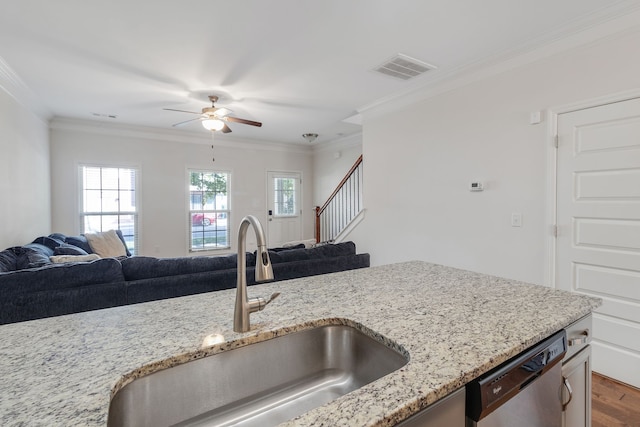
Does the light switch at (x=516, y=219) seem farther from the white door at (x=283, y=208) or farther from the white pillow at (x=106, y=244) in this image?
the white pillow at (x=106, y=244)

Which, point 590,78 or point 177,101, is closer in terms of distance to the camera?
point 590,78

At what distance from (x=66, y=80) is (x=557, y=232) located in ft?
17.0

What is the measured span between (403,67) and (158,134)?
4721mm

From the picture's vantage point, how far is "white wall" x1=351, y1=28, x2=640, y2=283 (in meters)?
2.57

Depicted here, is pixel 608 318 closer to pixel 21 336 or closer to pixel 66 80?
pixel 21 336

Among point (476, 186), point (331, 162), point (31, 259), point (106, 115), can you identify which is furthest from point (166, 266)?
point (331, 162)

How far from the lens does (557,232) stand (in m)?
2.67

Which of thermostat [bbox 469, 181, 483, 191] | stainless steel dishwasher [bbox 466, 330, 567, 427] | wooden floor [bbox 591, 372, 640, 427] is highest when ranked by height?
thermostat [bbox 469, 181, 483, 191]

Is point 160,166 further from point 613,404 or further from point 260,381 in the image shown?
point 613,404

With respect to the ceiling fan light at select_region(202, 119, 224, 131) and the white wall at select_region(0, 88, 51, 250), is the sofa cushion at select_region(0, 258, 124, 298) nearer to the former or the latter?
the white wall at select_region(0, 88, 51, 250)

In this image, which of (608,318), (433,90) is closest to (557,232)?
(608,318)

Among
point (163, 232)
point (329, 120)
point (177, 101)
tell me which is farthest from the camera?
point (163, 232)

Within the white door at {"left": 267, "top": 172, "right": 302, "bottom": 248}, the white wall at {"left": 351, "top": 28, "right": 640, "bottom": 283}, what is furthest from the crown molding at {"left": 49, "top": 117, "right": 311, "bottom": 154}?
the white wall at {"left": 351, "top": 28, "right": 640, "bottom": 283}

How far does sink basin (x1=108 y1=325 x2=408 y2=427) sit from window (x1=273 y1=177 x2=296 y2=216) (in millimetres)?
6337
